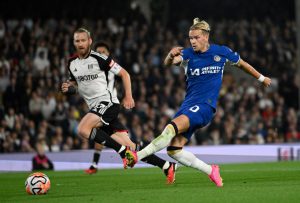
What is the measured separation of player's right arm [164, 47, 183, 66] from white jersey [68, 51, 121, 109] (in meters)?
1.99

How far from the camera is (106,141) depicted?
490 inches

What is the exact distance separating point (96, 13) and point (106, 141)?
53.1 ft

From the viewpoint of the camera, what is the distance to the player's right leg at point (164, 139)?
10516 millimetres

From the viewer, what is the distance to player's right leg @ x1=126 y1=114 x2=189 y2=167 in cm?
1052

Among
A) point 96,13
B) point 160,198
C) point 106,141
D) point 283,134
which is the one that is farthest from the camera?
point 96,13

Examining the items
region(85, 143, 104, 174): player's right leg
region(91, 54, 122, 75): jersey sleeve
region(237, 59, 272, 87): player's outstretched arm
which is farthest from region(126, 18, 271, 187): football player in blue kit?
region(85, 143, 104, 174): player's right leg

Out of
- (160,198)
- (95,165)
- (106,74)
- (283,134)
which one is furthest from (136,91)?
(160,198)

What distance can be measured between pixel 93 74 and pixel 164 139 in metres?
2.82

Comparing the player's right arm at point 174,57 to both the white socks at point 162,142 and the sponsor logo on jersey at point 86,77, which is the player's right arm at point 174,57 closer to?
the white socks at point 162,142

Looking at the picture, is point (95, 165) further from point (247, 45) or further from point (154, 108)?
point (247, 45)

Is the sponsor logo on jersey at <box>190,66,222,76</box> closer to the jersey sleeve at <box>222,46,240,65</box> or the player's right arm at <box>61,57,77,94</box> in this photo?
the jersey sleeve at <box>222,46,240,65</box>

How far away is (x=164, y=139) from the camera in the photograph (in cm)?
1052

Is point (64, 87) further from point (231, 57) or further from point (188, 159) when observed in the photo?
point (231, 57)

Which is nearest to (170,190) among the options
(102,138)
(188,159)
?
(188,159)
